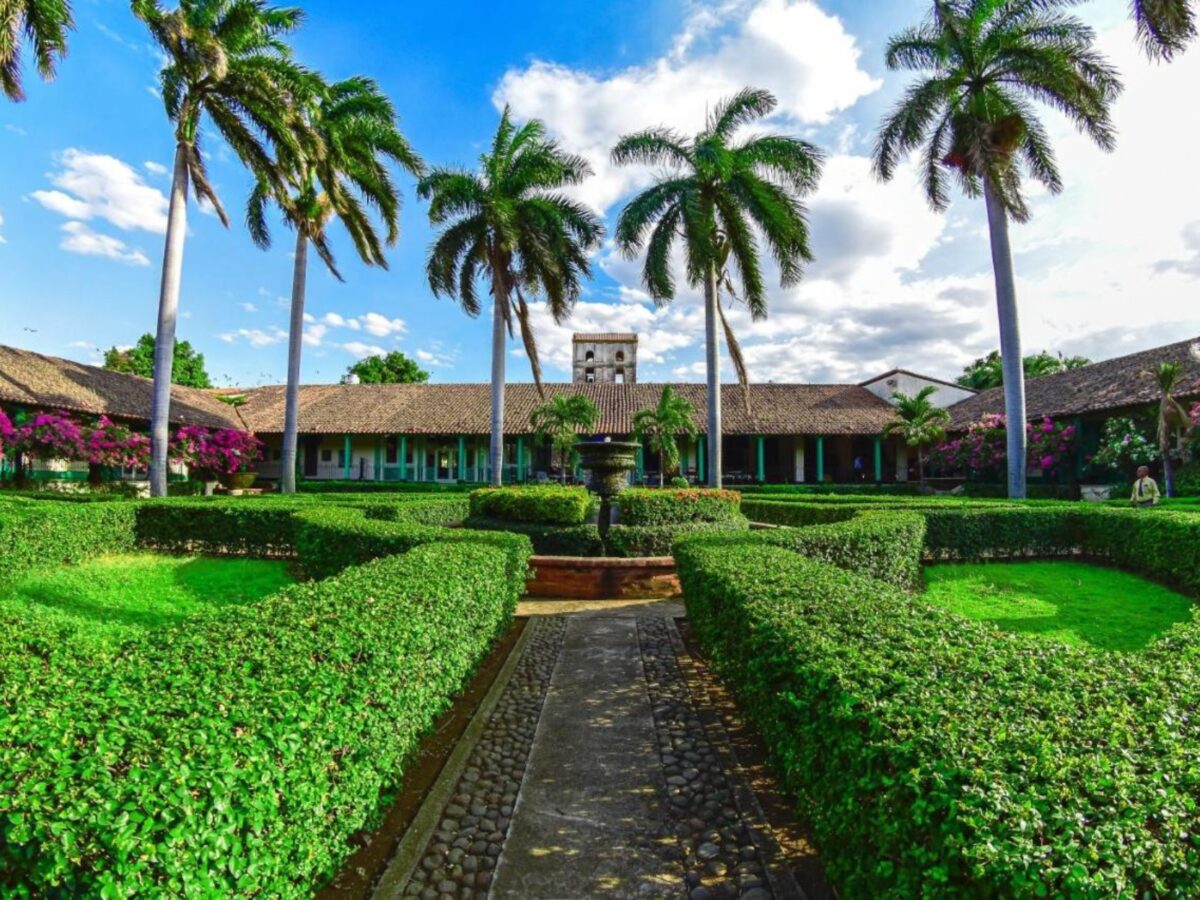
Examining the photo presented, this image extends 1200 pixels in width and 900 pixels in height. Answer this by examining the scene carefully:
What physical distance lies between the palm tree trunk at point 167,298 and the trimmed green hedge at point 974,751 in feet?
53.6

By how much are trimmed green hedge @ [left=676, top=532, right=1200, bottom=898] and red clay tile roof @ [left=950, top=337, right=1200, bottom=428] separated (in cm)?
1916

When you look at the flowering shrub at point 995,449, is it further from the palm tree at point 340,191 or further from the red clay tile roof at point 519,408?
the palm tree at point 340,191

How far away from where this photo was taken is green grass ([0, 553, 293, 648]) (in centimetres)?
686

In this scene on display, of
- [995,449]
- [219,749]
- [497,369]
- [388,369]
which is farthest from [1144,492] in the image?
[388,369]

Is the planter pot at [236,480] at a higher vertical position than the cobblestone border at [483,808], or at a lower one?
higher

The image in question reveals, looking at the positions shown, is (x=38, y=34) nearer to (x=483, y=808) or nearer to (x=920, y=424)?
(x=483, y=808)

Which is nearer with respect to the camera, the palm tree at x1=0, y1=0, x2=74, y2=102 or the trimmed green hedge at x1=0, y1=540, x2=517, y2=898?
the trimmed green hedge at x1=0, y1=540, x2=517, y2=898

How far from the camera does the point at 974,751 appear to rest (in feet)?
6.19

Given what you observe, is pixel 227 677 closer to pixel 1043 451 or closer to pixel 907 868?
pixel 907 868

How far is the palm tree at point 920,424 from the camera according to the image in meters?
22.9

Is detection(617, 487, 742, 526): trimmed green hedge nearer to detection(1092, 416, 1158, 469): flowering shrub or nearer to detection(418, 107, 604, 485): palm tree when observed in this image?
detection(418, 107, 604, 485): palm tree

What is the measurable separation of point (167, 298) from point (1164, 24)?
21.8 meters

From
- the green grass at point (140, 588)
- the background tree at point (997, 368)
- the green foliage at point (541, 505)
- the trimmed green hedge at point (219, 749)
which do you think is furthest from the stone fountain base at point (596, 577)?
the background tree at point (997, 368)

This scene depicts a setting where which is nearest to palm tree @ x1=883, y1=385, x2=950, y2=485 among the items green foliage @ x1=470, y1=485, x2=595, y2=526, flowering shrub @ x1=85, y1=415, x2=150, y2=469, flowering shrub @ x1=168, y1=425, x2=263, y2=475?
green foliage @ x1=470, y1=485, x2=595, y2=526
